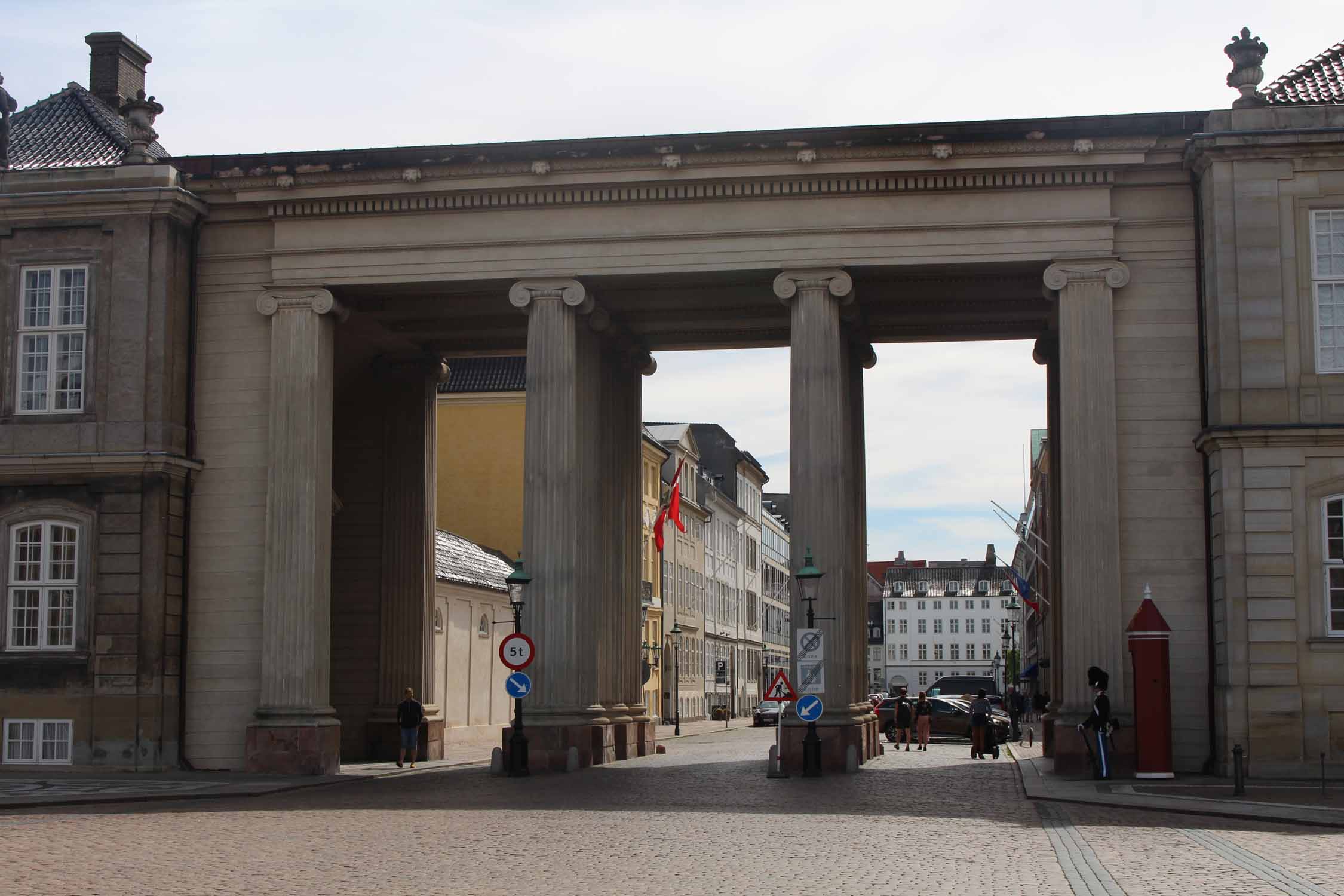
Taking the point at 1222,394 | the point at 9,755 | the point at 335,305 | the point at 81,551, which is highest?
the point at 335,305

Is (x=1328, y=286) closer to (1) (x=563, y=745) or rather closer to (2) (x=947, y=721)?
(1) (x=563, y=745)

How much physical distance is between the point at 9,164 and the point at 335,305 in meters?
7.19

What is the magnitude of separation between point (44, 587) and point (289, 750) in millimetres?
5401

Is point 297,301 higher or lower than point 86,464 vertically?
higher

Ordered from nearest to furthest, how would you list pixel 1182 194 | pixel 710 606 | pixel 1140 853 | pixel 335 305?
pixel 1140 853 → pixel 1182 194 → pixel 335 305 → pixel 710 606

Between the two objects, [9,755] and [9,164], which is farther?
[9,164]

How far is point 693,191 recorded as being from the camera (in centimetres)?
3148

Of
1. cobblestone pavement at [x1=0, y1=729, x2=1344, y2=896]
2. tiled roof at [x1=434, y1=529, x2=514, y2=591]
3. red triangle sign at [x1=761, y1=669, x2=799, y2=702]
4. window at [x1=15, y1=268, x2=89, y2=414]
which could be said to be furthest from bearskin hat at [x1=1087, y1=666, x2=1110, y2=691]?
tiled roof at [x1=434, y1=529, x2=514, y2=591]

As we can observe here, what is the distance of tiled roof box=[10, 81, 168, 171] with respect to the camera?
33.4 m

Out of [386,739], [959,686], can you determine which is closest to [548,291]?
[386,739]

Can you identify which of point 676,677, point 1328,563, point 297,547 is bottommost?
point 676,677

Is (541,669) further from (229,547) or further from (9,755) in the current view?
(9,755)

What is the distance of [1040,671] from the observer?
274 ft

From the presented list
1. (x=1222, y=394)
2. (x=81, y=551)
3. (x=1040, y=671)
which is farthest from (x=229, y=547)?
(x=1040, y=671)
